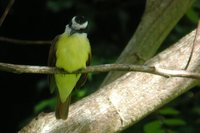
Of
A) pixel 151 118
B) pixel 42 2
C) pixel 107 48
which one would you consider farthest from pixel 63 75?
pixel 42 2

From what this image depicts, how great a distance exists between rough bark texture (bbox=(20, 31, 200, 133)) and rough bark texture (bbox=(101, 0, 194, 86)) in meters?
0.66

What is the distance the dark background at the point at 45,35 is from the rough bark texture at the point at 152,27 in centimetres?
81

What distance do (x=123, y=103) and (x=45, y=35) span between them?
249 centimetres

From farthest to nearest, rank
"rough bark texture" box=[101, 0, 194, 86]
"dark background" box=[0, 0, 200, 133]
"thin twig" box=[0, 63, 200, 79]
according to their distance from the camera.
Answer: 1. "dark background" box=[0, 0, 200, 133]
2. "rough bark texture" box=[101, 0, 194, 86]
3. "thin twig" box=[0, 63, 200, 79]

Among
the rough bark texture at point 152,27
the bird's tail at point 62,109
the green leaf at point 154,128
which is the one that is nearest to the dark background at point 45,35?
the rough bark texture at point 152,27

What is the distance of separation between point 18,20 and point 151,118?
210 cm

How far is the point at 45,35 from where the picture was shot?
6.50m

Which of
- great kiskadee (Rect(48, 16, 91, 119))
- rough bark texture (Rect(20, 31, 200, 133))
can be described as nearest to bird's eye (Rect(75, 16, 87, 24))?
great kiskadee (Rect(48, 16, 91, 119))

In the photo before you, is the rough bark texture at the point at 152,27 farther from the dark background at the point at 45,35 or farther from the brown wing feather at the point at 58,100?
the dark background at the point at 45,35

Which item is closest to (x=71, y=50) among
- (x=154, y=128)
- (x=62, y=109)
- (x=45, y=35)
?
(x=62, y=109)

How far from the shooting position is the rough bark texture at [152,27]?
192 inches

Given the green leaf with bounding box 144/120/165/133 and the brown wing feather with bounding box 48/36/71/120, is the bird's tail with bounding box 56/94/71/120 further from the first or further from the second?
the green leaf with bounding box 144/120/165/133

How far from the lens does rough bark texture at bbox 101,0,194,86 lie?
4.89 m

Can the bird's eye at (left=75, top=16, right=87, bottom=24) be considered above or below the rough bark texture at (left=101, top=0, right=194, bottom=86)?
above
